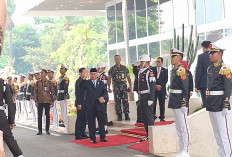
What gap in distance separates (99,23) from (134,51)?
1353 inches

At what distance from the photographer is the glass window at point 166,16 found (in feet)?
79.9

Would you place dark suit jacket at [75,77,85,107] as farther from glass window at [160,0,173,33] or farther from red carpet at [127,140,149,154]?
glass window at [160,0,173,33]

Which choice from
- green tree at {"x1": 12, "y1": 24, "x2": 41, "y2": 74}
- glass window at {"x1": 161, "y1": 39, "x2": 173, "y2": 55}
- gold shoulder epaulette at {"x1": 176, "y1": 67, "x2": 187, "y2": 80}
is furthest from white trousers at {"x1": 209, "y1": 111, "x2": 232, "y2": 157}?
green tree at {"x1": 12, "y1": 24, "x2": 41, "y2": 74}

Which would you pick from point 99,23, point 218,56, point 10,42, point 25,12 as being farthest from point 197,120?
point 10,42

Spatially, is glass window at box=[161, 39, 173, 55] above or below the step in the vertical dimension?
above

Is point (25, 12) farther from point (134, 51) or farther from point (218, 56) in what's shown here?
point (218, 56)

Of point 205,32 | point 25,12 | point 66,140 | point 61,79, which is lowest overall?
point 66,140

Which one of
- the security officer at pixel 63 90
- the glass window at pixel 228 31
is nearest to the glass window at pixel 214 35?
the glass window at pixel 228 31

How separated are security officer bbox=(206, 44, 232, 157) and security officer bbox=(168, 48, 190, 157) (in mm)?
836

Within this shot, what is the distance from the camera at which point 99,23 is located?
61.9m

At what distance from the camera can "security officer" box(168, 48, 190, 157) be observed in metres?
8.98

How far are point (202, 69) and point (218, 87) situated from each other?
3.18 m

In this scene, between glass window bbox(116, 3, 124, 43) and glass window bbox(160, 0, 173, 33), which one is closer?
glass window bbox(160, 0, 173, 33)

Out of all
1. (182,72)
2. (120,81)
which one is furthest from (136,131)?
(182,72)
